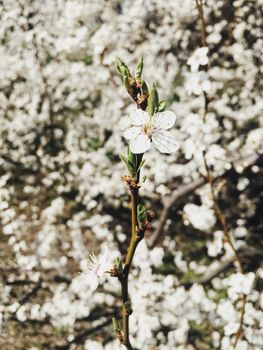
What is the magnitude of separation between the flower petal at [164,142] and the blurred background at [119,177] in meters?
1.59

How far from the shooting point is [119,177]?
4527mm

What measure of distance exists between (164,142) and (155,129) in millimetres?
46

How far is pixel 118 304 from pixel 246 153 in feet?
5.65

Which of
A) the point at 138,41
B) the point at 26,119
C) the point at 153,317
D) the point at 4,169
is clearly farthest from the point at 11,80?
the point at 153,317

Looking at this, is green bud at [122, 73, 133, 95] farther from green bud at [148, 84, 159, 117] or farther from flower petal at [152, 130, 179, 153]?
flower petal at [152, 130, 179, 153]

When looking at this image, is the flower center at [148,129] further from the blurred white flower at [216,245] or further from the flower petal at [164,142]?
the blurred white flower at [216,245]

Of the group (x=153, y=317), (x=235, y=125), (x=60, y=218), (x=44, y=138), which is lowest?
(x=153, y=317)

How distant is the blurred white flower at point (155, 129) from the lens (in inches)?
47.9

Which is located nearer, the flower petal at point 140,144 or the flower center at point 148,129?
the flower petal at point 140,144

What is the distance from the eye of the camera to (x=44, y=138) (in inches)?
211

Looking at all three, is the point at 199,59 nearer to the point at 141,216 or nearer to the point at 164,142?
the point at 164,142

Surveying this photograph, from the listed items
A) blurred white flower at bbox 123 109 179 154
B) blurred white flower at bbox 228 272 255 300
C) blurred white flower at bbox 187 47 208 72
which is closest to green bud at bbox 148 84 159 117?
blurred white flower at bbox 123 109 179 154

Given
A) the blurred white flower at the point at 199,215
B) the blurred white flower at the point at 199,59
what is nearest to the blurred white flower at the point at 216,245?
the blurred white flower at the point at 199,215

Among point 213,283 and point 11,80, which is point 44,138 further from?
point 213,283
